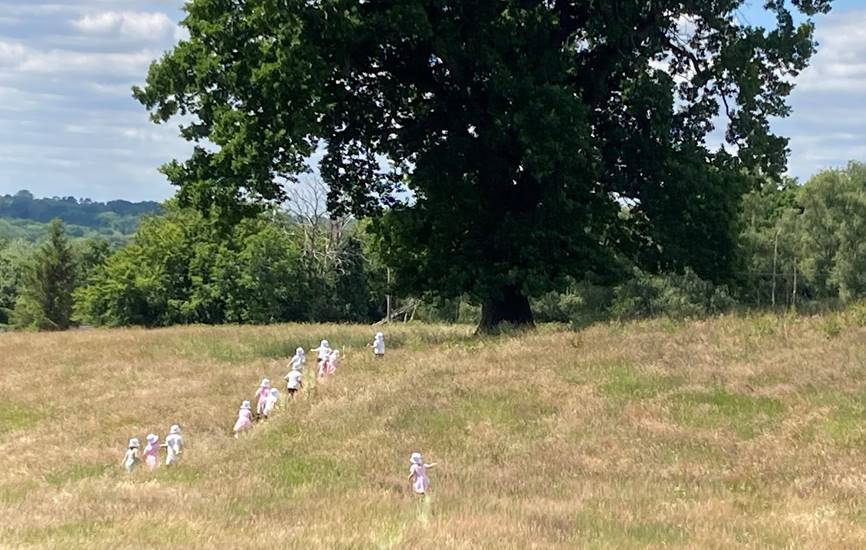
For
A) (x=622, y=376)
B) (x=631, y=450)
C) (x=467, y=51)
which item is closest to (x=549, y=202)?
(x=467, y=51)

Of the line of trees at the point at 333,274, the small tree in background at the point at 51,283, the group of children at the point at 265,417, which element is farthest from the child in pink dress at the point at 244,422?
the small tree in background at the point at 51,283

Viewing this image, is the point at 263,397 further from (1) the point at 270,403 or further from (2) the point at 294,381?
(2) the point at 294,381

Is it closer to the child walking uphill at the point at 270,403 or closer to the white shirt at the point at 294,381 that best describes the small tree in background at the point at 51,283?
the white shirt at the point at 294,381

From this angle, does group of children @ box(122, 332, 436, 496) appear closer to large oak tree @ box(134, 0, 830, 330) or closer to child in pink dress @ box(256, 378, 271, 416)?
child in pink dress @ box(256, 378, 271, 416)

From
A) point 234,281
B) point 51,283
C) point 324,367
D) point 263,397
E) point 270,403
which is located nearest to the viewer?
point 270,403

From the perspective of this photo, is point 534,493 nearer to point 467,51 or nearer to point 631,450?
point 631,450

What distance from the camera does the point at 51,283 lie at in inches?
4387

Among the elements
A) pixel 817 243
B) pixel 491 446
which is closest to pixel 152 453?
pixel 491 446

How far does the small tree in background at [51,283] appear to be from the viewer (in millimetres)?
110875

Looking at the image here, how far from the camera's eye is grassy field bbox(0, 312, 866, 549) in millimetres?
10125

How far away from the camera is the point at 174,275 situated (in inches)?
3324

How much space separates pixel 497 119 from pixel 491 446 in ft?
39.8

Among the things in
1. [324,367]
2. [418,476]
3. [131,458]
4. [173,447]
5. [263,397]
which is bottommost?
[131,458]

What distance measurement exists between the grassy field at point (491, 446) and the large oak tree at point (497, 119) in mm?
3827
